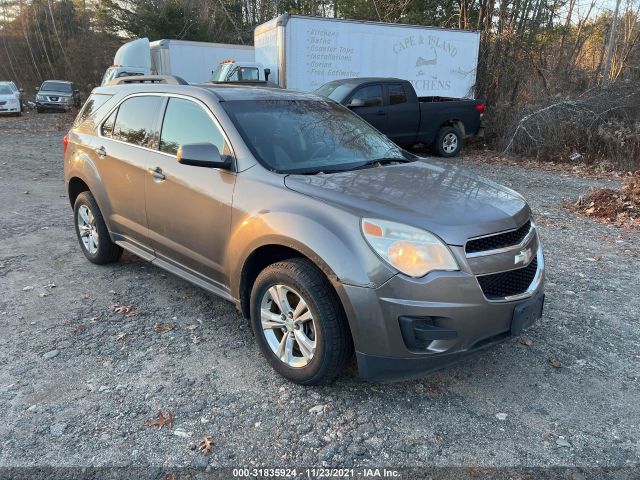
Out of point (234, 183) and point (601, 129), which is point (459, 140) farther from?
point (234, 183)

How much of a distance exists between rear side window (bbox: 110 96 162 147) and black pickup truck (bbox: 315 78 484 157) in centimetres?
667

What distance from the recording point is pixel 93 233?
502cm

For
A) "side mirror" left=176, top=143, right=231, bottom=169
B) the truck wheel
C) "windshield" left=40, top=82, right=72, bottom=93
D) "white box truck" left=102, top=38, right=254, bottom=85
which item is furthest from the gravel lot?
"windshield" left=40, top=82, right=72, bottom=93

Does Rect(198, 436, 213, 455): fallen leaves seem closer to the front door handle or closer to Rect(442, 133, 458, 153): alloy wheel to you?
the front door handle

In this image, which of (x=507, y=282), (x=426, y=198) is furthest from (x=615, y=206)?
(x=426, y=198)

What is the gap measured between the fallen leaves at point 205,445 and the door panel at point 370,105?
901 centimetres

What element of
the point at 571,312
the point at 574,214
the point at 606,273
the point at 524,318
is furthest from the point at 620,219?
the point at 524,318

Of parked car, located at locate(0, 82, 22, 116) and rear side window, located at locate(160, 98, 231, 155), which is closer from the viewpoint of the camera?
rear side window, located at locate(160, 98, 231, 155)

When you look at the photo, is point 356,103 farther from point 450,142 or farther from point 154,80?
point 154,80

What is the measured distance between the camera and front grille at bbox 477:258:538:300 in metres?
2.73

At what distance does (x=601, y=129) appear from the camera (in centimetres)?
1112

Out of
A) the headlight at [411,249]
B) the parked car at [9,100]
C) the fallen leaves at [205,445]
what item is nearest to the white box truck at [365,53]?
the headlight at [411,249]

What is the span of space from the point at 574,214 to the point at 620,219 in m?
0.60

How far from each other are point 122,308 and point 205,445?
1.93m
